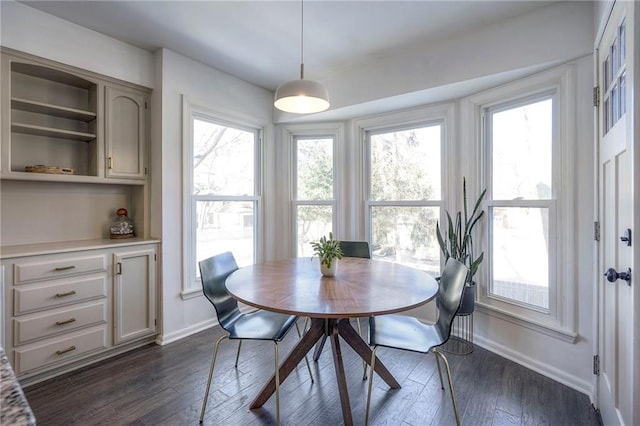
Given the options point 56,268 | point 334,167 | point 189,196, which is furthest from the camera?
point 334,167

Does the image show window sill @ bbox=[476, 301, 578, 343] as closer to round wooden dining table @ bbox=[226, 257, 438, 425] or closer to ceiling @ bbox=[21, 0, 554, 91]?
round wooden dining table @ bbox=[226, 257, 438, 425]

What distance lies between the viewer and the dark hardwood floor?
1790mm

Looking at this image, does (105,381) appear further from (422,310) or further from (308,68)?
(308,68)

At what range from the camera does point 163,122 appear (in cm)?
276

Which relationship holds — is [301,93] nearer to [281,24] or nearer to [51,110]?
[281,24]

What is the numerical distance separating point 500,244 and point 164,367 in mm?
2854

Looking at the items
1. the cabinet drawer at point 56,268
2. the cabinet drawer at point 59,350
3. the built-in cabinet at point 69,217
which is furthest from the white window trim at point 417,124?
the cabinet drawer at point 59,350

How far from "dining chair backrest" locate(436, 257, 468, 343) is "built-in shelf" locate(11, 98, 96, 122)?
2.99 metres

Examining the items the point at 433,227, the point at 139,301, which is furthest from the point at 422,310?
the point at 139,301

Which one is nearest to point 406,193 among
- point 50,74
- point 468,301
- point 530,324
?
point 468,301

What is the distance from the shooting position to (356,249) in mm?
2877

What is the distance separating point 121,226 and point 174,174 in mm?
662

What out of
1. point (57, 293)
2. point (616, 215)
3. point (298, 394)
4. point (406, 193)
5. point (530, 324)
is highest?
point (406, 193)

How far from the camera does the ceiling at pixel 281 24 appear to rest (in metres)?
2.18
